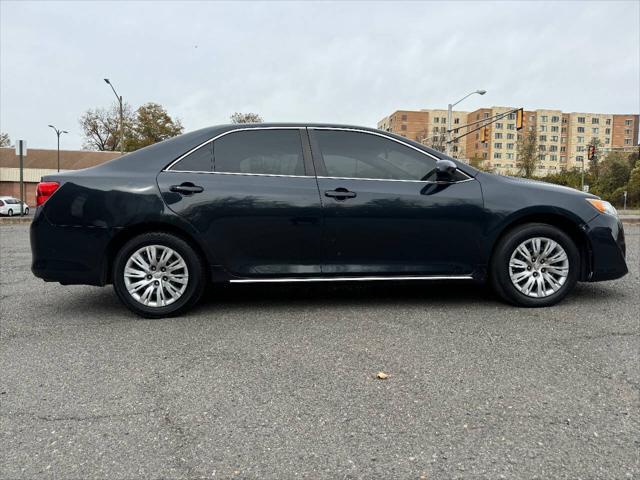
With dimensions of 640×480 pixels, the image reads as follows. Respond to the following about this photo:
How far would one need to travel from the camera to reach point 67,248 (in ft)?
12.7

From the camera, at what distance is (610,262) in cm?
425

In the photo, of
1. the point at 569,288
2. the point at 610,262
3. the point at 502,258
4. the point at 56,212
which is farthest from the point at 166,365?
the point at 610,262

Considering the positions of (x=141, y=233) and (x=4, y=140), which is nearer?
(x=141, y=233)

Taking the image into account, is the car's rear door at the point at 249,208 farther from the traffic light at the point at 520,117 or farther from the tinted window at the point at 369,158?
the traffic light at the point at 520,117

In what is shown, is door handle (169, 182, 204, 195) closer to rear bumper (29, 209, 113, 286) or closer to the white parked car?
rear bumper (29, 209, 113, 286)

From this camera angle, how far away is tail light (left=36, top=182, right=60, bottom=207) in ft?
12.7

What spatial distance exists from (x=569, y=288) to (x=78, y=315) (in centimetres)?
426

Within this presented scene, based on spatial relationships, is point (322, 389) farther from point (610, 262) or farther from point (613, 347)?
point (610, 262)

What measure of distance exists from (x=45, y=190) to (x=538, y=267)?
13.7 ft

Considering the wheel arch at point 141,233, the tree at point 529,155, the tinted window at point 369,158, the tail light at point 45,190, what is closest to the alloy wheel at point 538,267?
the tinted window at point 369,158

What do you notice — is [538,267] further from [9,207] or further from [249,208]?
[9,207]

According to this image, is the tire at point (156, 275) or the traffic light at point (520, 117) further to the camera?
the traffic light at point (520, 117)

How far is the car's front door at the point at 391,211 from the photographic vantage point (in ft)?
13.2

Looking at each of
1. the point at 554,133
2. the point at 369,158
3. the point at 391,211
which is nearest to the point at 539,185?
the point at 391,211
